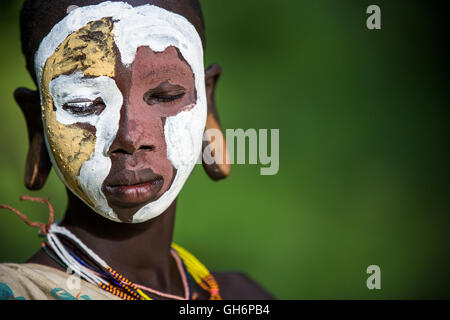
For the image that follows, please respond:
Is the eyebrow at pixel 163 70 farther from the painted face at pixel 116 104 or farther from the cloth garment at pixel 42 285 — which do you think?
the cloth garment at pixel 42 285

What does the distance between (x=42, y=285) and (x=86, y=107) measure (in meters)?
0.60

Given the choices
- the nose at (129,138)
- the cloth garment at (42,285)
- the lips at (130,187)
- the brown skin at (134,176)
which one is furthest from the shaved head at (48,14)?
the cloth garment at (42,285)

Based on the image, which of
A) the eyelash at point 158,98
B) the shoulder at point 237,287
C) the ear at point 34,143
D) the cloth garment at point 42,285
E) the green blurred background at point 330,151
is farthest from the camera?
the green blurred background at point 330,151

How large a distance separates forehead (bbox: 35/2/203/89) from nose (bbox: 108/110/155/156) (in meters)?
0.17

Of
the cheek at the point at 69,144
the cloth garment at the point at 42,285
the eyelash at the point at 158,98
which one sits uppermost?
the eyelash at the point at 158,98

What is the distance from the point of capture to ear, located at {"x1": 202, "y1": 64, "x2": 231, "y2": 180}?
2494 mm

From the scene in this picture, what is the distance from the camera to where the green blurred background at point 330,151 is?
13.8 feet

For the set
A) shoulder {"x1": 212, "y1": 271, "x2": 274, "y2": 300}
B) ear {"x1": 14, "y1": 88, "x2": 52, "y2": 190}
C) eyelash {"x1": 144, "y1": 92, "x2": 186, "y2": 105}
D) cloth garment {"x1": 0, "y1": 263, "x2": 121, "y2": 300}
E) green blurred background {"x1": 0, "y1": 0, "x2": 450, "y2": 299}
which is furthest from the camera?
green blurred background {"x1": 0, "y1": 0, "x2": 450, "y2": 299}

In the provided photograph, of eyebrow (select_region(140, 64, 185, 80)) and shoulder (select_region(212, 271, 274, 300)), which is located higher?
eyebrow (select_region(140, 64, 185, 80))

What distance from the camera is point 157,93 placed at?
2061 mm

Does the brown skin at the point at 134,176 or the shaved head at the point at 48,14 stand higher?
the shaved head at the point at 48,14

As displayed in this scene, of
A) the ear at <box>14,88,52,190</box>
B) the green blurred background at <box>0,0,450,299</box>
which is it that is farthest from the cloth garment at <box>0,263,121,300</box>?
the green blurred background at <box>0,0,450,299</box>

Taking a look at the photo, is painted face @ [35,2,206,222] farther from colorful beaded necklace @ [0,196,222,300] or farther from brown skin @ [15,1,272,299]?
colorful beaded necklace @ [0,196,222,300]
